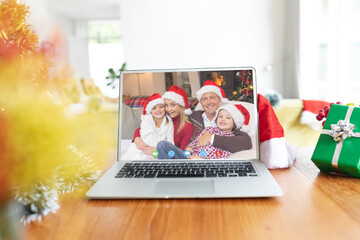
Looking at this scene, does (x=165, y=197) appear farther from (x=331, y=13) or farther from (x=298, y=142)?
(x=331, y=13)

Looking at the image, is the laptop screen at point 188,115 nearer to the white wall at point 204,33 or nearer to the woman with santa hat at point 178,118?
the woman with santa hat at point 178,118

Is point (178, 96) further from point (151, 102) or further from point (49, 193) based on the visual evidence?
point (49, 193)

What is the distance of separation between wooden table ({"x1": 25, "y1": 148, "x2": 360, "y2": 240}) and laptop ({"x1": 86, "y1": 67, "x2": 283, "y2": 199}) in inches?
0.8

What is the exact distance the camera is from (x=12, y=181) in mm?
196

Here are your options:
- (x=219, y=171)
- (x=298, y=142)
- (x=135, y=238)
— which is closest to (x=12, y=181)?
(x=135, y=238)

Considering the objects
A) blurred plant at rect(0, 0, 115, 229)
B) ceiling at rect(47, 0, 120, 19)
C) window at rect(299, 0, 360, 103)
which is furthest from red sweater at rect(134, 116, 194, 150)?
ceiling at rect(47, 0, 120, 19)

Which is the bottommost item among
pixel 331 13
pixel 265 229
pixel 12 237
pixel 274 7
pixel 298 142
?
pixel 298 142

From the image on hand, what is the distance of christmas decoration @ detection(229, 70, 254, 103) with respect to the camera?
2.49 feet

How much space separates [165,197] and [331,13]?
3737 mm

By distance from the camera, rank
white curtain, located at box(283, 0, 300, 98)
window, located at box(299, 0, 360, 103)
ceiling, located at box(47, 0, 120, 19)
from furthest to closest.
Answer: ceiling, located at box(47, 0, 120, 19), white curtain, located at box(283, 0, 300, 98), window, located at box(299, 0, 360, 103)

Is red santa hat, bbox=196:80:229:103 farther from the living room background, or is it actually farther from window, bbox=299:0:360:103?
the living room background

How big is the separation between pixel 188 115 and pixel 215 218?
1.09 feet

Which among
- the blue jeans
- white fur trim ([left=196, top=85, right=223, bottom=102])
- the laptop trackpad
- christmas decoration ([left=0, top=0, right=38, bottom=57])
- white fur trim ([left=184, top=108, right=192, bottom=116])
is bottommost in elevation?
the laptop trackpad

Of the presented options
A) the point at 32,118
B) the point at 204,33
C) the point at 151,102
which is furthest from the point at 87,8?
the point at 32,118
